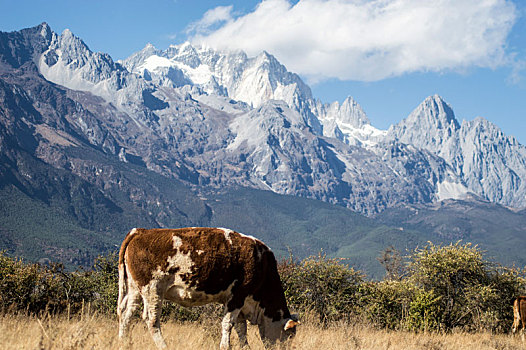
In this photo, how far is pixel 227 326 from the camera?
470 inches

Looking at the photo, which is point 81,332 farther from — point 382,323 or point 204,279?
point 382,323

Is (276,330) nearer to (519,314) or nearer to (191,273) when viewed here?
(191,273)

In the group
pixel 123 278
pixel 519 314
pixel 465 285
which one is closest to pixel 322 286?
pixel 465 285

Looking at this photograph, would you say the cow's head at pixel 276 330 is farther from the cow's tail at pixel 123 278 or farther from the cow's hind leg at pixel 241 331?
the cow's tail at pixel 123 278

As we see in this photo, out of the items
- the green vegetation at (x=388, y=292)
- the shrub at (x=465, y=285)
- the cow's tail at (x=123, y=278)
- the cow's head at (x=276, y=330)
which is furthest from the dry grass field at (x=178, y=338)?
the shrub at (x=465, y=285)

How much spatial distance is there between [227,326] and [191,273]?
164 centimetres

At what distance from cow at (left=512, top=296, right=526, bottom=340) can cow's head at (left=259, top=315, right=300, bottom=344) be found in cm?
1304

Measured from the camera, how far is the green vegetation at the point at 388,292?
19.7 metres

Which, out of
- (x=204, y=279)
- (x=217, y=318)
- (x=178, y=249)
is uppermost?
(x=178, y=249)

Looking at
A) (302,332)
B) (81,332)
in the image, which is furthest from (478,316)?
(81,332)

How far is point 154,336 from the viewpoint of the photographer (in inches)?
458

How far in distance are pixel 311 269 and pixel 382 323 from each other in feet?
13.2

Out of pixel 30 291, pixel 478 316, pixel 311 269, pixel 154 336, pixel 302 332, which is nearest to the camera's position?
pixel 154 336

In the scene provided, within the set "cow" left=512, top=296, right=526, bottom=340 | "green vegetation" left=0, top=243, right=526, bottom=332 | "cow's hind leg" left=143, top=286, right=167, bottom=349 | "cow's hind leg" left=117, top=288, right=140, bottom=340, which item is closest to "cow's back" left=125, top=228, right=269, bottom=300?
"cow's hind leg" left=143, top=286, right=167, bottom=349
